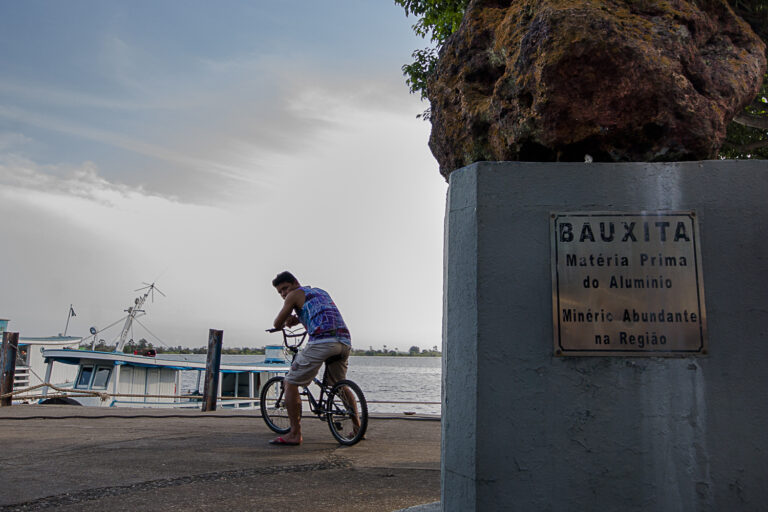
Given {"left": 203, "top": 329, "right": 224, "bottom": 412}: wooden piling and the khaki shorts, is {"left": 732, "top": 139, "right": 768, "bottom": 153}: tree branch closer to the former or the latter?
the khaki shorts

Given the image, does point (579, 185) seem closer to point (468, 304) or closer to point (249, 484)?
point (468, 304)

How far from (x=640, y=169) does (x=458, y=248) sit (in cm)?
86

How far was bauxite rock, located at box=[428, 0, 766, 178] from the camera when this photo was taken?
273cm

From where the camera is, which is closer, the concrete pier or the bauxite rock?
the bauxite rock

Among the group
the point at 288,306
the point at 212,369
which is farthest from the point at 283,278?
the point at 212,369

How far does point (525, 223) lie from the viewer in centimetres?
262

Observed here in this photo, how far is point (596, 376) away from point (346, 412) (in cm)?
434

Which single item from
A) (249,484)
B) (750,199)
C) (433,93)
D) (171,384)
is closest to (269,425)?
(249,484)

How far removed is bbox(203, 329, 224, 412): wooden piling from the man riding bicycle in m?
5.36

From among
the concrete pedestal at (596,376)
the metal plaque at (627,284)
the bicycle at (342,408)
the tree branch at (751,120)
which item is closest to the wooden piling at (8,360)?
the bicycle at (342,408)

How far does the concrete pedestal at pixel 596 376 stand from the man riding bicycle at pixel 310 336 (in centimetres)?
362

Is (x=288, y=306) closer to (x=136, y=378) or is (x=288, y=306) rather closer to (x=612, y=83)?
(x=612, y=83)

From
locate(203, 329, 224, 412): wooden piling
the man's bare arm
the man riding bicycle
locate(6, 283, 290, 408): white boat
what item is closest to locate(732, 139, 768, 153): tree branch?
the man riding bicycle

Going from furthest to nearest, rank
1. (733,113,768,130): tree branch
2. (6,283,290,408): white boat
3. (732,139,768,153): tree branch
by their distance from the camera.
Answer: (6,283,290,408): white boat → (732,139,768,153): tree branch → (733,113,768,130): tree branch
